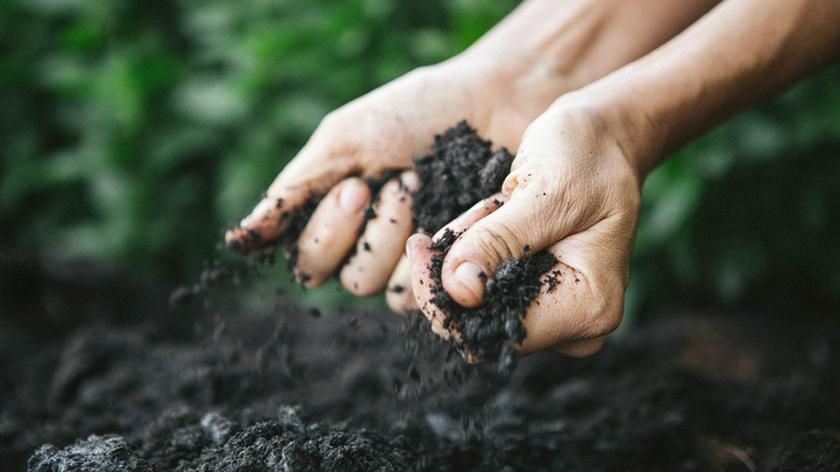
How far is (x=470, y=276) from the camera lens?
4.09ft

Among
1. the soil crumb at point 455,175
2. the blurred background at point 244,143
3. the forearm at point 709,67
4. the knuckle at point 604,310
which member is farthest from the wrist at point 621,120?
the blurred background at point 244,143

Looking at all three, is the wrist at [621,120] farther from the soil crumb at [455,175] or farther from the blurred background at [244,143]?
the blurred background at [244,143]

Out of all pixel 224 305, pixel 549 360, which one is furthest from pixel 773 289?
pixel 224 305

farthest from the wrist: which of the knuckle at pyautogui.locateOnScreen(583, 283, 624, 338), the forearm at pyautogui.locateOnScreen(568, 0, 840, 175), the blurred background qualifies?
the blurred background

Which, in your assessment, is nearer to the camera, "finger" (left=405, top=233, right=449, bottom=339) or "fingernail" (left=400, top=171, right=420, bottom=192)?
"finger" (left=405, top=233, right=449, bottom=339)

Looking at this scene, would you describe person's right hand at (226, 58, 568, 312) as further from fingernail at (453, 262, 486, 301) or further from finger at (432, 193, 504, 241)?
fingernail at (453, 262, 486, 301)

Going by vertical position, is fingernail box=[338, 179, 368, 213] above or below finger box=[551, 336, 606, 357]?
above

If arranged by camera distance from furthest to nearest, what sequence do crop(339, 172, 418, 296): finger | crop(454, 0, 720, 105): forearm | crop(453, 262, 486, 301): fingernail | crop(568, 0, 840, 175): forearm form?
crop(454, 0, 720, 105): forearm
crop(339, 172, 418, 296): finger
crop(568, 0, 840, 175): forearm
crop(453, 262, 486, 301): fingernail

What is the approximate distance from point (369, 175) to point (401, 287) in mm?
296

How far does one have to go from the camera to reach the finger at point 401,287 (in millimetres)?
1755

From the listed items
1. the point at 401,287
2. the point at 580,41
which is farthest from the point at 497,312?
the point at 580,41

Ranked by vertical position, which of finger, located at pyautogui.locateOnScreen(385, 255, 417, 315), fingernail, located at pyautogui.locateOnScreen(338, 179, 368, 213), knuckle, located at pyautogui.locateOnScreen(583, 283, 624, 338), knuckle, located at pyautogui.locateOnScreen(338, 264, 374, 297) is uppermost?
fingernail, located at pyautogui.locateOnScreen(338, 179, 368, 213)

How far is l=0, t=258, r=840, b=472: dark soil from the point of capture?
4.80ft

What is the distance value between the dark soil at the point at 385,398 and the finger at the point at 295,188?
26 cm
